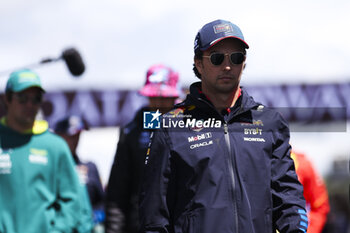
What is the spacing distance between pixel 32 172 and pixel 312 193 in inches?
103

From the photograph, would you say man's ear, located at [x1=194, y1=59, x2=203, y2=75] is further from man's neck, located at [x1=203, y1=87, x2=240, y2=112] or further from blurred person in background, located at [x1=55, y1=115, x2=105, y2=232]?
blurred person in background, located at [x1=55, y1=115, x2=105, y2=232]

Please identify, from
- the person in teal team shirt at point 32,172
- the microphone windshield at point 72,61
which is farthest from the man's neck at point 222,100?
the microphone windshield at point 72,61

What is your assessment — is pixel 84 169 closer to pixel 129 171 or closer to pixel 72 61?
pixel 72 61

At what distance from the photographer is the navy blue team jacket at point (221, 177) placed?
13.5 ft

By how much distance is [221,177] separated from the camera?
13.6 feet

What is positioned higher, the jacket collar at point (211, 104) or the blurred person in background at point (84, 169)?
the jacket collar at point (211, 104)

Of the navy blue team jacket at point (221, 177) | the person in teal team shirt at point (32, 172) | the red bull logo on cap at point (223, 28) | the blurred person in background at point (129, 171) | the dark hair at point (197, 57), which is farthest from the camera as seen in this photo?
the blurred person in background at point (129, 171)

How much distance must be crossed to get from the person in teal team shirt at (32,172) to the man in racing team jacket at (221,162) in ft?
7.19

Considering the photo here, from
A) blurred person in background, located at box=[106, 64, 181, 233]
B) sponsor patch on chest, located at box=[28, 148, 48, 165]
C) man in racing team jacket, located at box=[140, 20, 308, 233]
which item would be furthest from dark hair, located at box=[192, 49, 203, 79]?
sponsor patch on chest, located at box=[28, 148, 48, 165]

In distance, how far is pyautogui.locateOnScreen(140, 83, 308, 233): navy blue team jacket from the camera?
411cm

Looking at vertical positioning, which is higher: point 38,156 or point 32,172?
point 38,156

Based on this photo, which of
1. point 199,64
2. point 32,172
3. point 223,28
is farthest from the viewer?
point 32,172

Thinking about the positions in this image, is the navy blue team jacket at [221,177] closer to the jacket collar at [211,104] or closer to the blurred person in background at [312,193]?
the jacket collar at [211,104]

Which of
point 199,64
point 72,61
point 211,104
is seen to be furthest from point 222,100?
point 72,61
